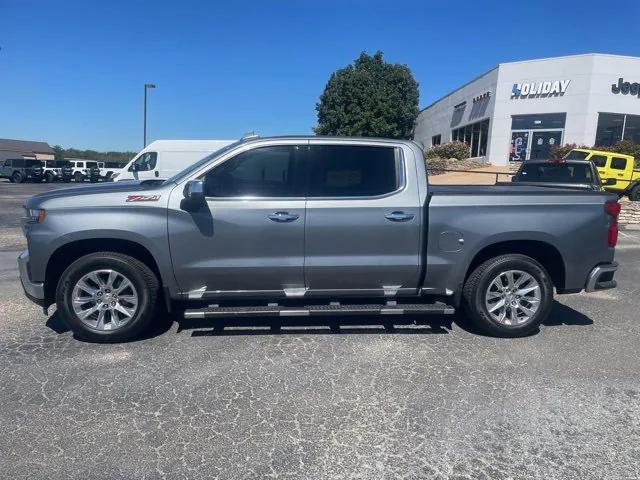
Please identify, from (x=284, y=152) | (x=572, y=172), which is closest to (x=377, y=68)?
(x=572, y=172)

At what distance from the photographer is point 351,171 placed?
4816mm

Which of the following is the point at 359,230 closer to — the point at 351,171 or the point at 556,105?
the point at 351,171

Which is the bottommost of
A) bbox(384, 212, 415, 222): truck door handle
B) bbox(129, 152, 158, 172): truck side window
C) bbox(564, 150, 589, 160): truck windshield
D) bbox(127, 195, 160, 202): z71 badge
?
bbox(384, 212, 415, 222): truck door handle

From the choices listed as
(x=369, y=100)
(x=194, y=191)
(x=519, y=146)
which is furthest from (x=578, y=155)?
(x=369, y=100)

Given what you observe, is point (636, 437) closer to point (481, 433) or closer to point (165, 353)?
point (481, 433)

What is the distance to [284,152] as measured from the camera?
15.7ft

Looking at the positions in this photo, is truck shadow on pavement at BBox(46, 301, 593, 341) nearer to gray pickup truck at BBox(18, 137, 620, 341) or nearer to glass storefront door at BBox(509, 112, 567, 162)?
gray pickup truck at BBox(18, 137, 620, 341)

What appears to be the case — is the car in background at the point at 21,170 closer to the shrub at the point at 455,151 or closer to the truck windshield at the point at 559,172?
the shrub at the point at 455,151

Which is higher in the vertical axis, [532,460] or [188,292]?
[188,292]

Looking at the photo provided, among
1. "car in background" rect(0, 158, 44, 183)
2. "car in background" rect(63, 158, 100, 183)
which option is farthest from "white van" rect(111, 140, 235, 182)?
"car in background" rect(0, 158, 44, 183)

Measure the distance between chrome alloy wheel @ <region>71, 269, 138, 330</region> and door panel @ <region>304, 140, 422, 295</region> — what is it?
1.66 meters

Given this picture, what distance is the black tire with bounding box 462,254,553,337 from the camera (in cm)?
487

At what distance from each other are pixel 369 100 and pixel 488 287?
3694 cm

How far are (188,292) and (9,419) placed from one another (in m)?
1.74
